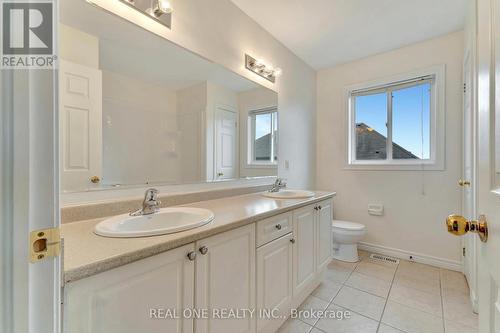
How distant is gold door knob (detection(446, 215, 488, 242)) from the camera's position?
55 cm

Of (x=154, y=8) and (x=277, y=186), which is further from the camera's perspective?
(x=277, y=186)

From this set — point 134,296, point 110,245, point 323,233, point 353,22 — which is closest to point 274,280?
point 323,233

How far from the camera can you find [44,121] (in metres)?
0.39

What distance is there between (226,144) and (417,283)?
2.13 metres

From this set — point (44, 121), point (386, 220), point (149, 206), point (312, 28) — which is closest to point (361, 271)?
point (386, 220)

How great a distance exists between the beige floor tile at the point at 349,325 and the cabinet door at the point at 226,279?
2.03 ft

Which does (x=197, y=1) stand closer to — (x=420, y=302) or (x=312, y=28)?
(x=312, y=28)

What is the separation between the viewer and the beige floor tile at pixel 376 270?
2.14 m

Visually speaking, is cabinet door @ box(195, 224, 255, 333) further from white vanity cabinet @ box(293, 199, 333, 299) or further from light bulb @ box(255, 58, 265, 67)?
light bulb @ box(255, 58, 265, 67)

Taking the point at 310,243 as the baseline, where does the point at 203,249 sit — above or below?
above

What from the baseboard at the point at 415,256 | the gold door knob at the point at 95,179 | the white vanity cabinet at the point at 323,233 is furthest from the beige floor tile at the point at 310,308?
the gold door knob at the point at 95,179

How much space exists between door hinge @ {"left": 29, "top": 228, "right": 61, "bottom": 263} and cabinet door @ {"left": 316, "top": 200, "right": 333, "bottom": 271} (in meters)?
1.70

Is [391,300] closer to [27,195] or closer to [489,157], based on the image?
[489,157]

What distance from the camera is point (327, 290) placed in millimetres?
1920
